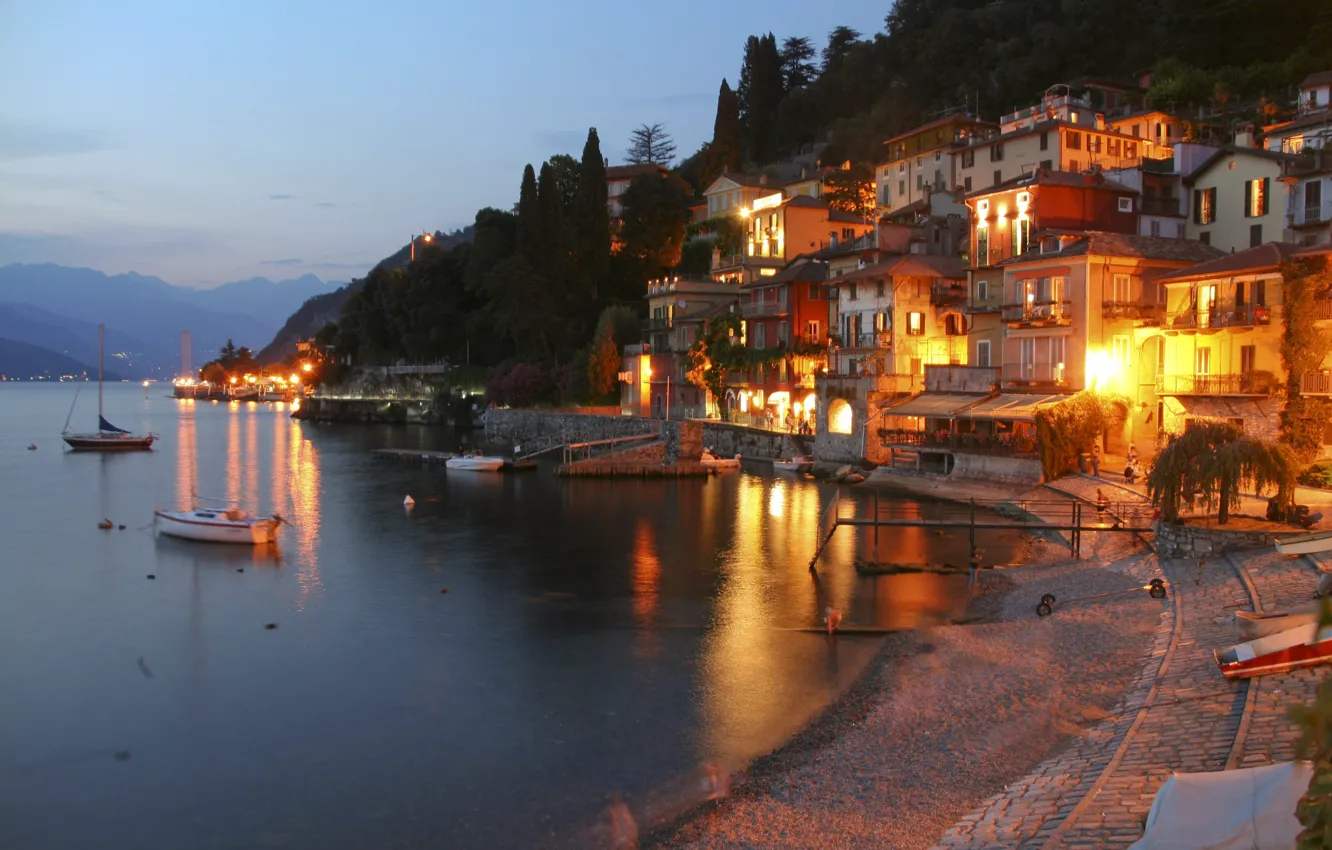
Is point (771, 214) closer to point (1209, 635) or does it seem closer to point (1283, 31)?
point (1283, 31)

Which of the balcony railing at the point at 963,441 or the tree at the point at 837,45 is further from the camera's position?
the tree at the point at 837,45

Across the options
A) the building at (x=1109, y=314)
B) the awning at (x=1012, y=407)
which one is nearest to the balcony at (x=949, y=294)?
the awning at (x=1012, y=407)

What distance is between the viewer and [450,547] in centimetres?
3919

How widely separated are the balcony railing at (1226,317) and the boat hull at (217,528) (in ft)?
128

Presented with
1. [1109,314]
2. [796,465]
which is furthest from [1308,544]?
[796,465]

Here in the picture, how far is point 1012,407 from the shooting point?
151ft

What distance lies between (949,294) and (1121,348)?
40.2 feet

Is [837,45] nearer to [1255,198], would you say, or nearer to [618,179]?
[618,179]

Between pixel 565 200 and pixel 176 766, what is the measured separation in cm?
8946

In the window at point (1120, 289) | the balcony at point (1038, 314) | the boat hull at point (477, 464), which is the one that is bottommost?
the boat hull at point (477, 464)

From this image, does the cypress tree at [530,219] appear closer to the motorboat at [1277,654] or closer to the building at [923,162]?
the building at [923,162]

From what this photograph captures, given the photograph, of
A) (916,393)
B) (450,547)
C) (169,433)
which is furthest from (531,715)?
(169,433)

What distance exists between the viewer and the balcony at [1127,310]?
146 ft

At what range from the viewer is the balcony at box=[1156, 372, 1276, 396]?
38062 mm
